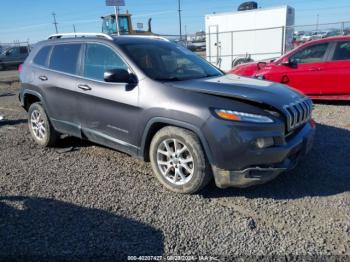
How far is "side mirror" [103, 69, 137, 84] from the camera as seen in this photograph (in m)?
3.84

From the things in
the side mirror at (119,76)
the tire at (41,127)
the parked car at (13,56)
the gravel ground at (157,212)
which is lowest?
the parked car at (13,56)

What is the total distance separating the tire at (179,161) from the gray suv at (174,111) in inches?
0.4

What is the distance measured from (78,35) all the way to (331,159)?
4.12 meters

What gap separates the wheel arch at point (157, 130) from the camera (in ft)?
11.3

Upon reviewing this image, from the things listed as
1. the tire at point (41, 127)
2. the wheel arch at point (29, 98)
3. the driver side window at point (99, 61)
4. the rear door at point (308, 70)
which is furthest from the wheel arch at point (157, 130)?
the rear door at point (308, 70)

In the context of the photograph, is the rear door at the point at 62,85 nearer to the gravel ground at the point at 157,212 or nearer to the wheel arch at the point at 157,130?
the gravel ground at the point at 157,212

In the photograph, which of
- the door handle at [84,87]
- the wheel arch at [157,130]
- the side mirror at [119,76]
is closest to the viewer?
the wheel arch at [157,130]

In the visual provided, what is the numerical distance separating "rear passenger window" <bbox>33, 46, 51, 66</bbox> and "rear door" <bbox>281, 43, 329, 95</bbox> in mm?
5473

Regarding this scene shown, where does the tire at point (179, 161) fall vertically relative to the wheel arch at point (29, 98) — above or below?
below

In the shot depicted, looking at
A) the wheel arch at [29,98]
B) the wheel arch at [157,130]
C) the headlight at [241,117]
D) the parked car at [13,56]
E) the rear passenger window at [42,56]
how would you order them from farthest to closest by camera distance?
the parked car at [13,56]
the wheel arch at [29,98]
the rear passenger window at [42,56]
the wheel arch at [157,130]
the headlight at [241,117]

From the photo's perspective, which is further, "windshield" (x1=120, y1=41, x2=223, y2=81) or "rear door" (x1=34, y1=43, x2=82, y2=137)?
"rear door" (x1=34, y1=43, x2=82, y2=137)

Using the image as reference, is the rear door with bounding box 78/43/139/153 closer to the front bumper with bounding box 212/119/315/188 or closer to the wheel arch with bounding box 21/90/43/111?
the front bumper with bounding box 212/119/315/188

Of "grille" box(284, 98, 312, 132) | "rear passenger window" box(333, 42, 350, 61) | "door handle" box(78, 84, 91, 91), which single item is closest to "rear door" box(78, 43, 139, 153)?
"door handle" box(78, 84, 91, 91)

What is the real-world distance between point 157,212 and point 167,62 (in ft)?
6.70
